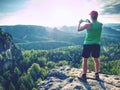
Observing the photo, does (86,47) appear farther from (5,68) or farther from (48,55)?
(48,55)

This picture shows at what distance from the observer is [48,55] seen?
579 ft

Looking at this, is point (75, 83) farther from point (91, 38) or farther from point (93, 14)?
point (93, 14)

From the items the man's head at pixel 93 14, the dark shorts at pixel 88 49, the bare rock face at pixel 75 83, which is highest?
the man's head at pixel 93 14

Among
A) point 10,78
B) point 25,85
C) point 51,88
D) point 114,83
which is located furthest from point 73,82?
point 10,78

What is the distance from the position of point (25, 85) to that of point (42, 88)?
241 feet

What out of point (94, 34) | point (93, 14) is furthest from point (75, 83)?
point (93, 14)

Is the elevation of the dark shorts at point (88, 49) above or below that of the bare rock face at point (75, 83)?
above

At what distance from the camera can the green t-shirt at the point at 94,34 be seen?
13.5m

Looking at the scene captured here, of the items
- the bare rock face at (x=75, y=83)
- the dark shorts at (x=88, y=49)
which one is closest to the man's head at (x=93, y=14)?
the dark shorts at (x=88, y=49)

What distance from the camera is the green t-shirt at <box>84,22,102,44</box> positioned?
13.5 metres

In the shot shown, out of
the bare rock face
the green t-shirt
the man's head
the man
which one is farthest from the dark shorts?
the man's head

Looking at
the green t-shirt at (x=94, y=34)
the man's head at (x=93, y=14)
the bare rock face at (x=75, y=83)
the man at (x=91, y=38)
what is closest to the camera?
Answer: the bare rock face at (x=75, y=83)

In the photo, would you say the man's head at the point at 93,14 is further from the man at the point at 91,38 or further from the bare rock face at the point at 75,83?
the bare rock face at the point at 75,83

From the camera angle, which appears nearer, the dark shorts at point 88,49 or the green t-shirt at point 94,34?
the green t-shirt at point 94,34
